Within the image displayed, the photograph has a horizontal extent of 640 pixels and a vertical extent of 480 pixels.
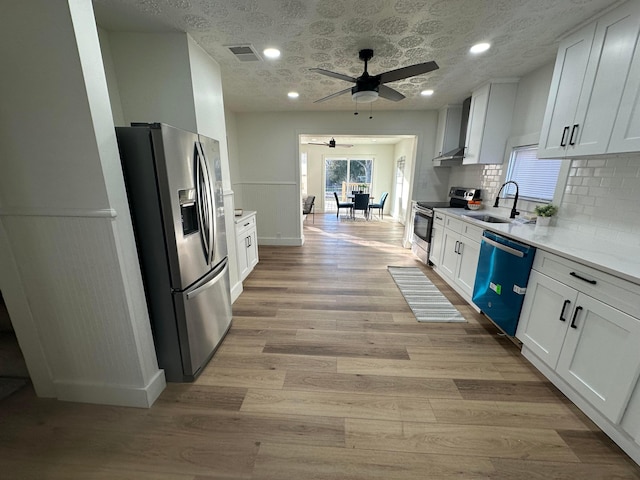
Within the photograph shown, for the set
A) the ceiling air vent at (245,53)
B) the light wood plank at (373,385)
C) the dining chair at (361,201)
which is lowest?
the light wood plank at (373,385)

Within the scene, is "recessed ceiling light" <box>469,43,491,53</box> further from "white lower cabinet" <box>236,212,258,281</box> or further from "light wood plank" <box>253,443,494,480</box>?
"light wood plank" <box>253,443,494,480</box>

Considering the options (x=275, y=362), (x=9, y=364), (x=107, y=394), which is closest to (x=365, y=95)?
(x=275, y=362)

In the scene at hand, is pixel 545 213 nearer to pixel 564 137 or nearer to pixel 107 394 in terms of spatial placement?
pixel 564 137

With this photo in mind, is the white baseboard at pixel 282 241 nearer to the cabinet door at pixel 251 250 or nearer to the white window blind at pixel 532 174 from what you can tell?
the cabinet door at pixel 251 250

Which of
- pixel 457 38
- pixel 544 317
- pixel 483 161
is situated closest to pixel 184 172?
pixel 457 38

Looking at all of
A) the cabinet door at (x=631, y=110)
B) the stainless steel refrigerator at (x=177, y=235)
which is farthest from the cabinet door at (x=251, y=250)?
the cabinet door at (x=631, y=110)

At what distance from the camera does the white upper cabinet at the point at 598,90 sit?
1.59 metres

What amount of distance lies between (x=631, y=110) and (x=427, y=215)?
2.36 m

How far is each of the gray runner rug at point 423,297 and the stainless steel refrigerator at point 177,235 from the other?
2.00 metres

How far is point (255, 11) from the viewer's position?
69.0 inches

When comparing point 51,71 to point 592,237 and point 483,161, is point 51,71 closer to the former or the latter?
point 592,237

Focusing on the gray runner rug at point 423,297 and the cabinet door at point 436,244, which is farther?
the cabinet door at point 436,244

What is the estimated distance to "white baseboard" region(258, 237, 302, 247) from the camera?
16.5 feet

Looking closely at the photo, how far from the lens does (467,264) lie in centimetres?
279
